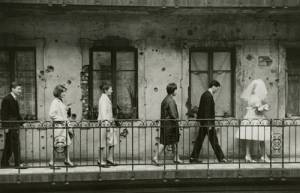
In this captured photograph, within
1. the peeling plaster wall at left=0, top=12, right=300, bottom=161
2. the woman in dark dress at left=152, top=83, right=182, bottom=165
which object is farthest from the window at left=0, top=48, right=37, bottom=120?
the woman in dark dress at left=152, top=83, right=182, bottom=165

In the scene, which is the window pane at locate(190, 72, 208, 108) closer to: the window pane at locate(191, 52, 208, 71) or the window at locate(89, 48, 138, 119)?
the window pane at locate(191, 52, 208, 71)

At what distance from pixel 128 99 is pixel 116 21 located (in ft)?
6.96

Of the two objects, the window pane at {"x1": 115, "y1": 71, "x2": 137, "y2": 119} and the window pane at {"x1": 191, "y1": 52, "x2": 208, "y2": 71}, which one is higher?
the window pane at {"x1": 191, "y1": 52, "x2": 208, "y2": 71}

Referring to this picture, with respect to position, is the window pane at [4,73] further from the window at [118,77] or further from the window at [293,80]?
the window at [293,80]

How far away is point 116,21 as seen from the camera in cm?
1404

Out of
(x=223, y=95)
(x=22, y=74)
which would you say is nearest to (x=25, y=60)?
(x=22, y=74)

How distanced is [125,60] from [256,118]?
12.5 ft

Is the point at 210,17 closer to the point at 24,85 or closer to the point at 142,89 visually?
the point at 142,89

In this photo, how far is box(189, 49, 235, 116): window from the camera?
14398 millimetres

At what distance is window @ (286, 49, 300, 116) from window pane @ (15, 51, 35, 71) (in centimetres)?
702

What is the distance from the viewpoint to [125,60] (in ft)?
46.5

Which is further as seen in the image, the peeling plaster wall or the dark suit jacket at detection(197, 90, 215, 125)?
the peeling plaster wall

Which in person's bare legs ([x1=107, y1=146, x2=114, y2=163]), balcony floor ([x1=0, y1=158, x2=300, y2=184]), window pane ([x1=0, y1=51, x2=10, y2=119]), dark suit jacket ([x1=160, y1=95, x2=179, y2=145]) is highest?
window pane ([x1=0, y1=51, x2=10, y2=119])

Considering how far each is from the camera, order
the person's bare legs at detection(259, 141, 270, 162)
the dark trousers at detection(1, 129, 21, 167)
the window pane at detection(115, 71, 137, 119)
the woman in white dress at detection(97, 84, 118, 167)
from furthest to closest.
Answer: the window pane at detection(115, 71, 137, 119)
the person's bare legs at detection(259, 141, 270, 162)
the woman in white dress at detection(97, 84, 118, 167)
the dark trousers at detection(1, 129, 21, 167)
